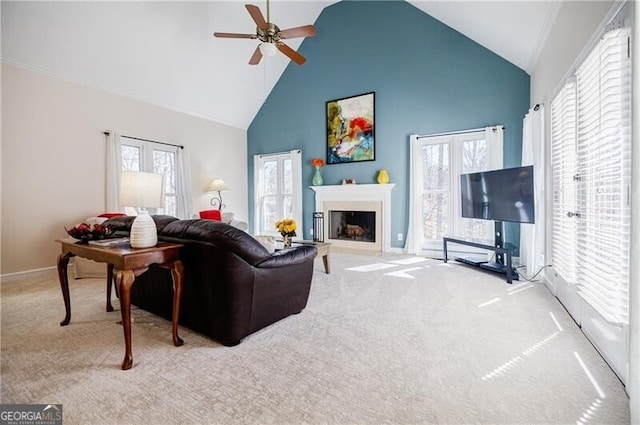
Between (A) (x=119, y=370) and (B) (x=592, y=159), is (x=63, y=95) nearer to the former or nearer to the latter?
(A) (x=119, y=370)

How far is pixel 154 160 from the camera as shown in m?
5.52

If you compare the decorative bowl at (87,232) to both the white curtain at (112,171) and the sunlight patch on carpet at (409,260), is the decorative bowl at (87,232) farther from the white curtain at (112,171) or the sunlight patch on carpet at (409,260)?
the sunlight patch on carpet at (409,260)

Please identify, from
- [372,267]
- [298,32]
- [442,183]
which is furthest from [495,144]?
[298,32]

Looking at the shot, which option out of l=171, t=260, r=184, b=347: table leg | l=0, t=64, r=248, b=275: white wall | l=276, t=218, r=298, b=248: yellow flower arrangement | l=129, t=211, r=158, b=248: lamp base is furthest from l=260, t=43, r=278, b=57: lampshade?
l=0, t=64, r=248, b=275: white wall

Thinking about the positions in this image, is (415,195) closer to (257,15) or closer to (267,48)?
(267,48)

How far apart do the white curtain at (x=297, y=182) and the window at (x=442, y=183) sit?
258 centimetres

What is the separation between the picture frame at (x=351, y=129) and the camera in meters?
5.73

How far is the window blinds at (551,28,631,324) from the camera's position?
162 centimetres

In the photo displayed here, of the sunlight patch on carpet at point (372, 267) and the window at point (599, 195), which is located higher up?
the window at point (599, 195)

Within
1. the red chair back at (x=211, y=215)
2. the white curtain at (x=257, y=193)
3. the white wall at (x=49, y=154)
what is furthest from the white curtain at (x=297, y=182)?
the white wall at (x=49, y=154)

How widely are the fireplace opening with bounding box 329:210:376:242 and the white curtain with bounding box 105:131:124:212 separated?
397 cm

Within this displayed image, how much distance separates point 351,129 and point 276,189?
2.42 m

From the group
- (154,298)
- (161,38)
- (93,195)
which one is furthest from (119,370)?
(161,38)

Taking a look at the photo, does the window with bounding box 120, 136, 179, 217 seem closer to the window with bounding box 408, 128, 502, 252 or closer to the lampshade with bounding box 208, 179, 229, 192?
the lampshade with bounding box 208, 179, 229, 192
